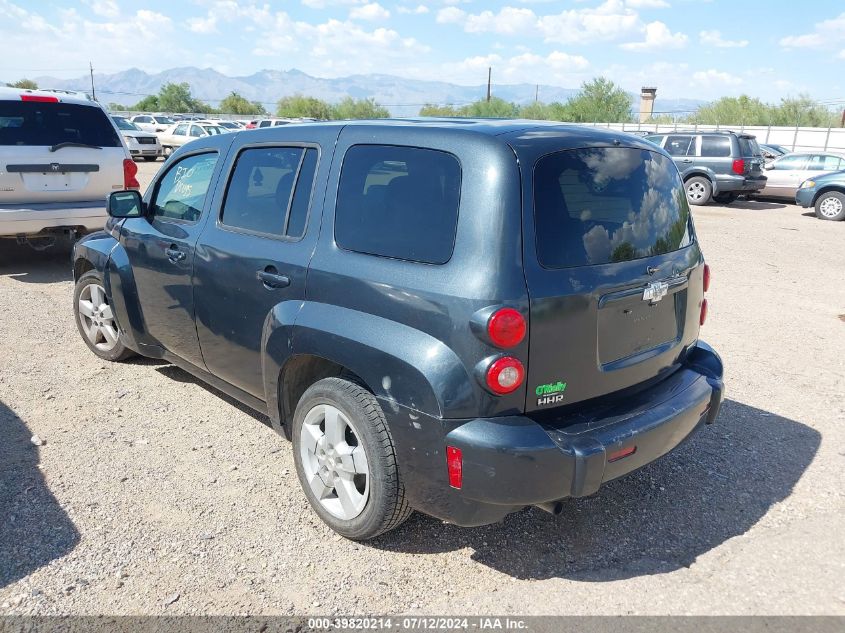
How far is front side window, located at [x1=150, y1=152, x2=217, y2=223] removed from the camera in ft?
13.4

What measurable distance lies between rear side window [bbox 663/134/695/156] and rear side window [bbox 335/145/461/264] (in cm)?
1620

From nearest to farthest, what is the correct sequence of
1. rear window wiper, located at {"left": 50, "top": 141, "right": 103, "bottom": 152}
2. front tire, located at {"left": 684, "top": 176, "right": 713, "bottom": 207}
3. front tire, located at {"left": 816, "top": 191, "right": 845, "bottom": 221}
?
rear window wiper, located at {"left": 50, "top": 141, "right": 103, "bottom": 152}
front tire, located at {"left": 816, "top": 191, "right": 845, "bottom": 221}
front tire, located at {"left": 684, "top": 176, "right": 713, "bottom": 207}

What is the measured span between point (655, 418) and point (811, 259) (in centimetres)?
912

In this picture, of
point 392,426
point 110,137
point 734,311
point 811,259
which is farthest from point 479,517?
point 811,259

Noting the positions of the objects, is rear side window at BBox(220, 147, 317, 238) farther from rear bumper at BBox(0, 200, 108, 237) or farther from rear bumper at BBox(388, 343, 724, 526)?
rear bumper at BBox(0, 200, 108, 237)

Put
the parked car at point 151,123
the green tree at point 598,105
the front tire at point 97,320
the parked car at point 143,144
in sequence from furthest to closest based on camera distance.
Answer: the green tree at point 598,105 < the parked car at point 151,123 < the parked car at point 143,144 < the front tire at point 97,320

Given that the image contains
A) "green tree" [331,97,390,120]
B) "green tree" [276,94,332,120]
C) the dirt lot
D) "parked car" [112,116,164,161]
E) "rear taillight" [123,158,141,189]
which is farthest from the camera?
"green tree" [276,94,332,120]

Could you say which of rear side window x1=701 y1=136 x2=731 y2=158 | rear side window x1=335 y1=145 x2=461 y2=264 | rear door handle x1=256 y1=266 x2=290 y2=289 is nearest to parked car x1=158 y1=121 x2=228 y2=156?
rear side window x1=701 y1=136 x2=731 y2=158

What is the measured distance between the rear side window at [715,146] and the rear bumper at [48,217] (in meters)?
14.7

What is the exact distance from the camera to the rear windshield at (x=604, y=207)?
2672 mm

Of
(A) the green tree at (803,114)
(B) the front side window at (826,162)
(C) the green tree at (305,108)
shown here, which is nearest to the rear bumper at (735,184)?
(B) the front side window at (826,162)

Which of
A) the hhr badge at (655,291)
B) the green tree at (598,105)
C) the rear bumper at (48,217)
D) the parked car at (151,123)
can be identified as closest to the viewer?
the hhr badge at (655,291)

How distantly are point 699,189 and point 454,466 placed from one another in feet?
55.1

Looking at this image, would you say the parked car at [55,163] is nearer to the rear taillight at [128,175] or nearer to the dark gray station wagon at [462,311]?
the rear taillight at [128,175]
